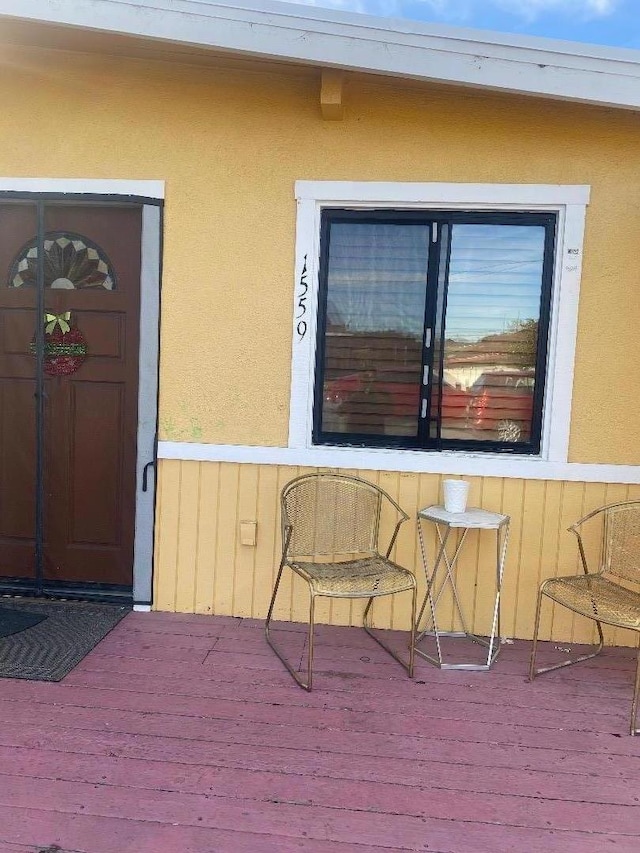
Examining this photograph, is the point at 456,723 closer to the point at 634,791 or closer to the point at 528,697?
the point at 528,697

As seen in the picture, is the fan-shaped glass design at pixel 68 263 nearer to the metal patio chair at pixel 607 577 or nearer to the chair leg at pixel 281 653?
the chair leg at pixel 281 653

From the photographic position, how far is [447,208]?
3.10 metres

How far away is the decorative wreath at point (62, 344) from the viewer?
3.34 m

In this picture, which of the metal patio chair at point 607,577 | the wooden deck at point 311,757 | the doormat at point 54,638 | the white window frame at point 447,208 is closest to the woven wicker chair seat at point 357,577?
the wooden deck at point 311,757

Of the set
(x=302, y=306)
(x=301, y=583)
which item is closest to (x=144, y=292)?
(x=302, y=306)

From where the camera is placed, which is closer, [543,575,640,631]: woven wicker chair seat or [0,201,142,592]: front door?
[543,575,640,631]: woven wicker chair seat

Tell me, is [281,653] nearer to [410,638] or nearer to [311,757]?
[410,638]

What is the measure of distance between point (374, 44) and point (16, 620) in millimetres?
3081

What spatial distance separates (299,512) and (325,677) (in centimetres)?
77

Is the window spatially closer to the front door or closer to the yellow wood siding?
the yellow wood siding

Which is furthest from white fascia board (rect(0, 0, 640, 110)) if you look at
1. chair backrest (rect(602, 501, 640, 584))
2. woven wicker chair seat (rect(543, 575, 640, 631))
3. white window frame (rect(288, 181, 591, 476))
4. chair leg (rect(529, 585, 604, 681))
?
chair leg (rect(529, 585, 604, 681))

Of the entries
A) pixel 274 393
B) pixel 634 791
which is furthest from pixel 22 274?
pixel 634 791

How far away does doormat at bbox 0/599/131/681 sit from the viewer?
2.68 m

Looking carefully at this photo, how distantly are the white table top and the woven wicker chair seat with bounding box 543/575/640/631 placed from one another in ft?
1.10
